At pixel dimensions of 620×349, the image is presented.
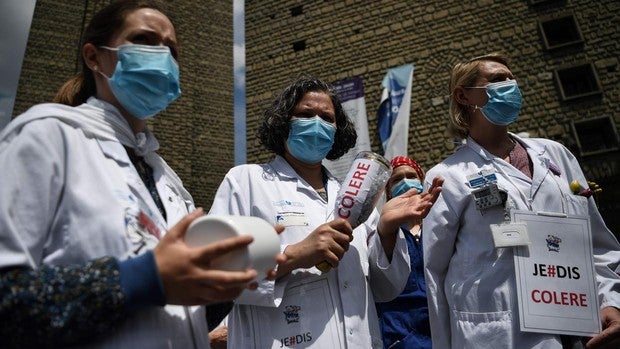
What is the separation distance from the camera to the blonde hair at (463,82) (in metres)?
2.25

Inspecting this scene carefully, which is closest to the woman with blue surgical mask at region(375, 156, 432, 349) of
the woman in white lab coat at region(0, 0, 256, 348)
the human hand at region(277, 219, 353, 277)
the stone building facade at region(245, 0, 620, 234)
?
the human hand at region(277, 219, 353, 277)

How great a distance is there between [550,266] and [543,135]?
8.71 metres

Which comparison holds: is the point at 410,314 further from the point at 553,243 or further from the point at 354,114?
the point at 354,114

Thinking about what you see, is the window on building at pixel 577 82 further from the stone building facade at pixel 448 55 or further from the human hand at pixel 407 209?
the human hand at pixel 407 209

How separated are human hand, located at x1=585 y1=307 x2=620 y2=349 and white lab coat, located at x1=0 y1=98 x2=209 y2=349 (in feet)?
5.05

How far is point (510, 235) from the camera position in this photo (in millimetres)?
1696

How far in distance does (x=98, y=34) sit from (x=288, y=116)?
100 cm

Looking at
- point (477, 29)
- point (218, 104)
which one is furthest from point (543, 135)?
point (218, 104)

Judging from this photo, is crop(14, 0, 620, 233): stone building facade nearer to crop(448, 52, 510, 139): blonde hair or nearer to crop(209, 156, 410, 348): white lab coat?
crop(448, 52, 510, 139): blonde hair

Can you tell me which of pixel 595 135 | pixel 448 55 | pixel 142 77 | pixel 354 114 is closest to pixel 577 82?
pixel 595 135

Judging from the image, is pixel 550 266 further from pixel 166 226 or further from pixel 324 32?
pixel 324 32

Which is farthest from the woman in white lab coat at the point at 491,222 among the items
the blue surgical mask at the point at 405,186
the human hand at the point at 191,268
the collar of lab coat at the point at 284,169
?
the human hand at the point at 191,268

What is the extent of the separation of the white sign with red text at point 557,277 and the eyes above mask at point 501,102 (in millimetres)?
612

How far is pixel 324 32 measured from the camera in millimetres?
11812
